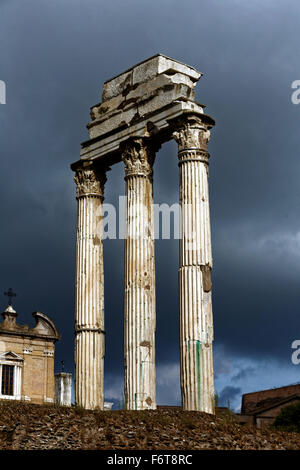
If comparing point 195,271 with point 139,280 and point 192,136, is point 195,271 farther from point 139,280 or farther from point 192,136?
point 192,136

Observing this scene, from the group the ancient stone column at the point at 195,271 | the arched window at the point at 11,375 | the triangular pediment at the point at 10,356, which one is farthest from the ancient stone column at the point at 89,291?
the triangular pediment at the point at 10,356

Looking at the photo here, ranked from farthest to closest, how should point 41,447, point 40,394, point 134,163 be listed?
point 40,394 < point 134,163 < point 41,447

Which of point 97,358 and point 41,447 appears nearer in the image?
point 41,447

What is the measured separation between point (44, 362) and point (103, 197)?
74.7 feet

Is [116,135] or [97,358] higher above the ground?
[116,135]

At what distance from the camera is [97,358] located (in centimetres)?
2328

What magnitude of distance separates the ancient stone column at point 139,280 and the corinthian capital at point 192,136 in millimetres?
1508

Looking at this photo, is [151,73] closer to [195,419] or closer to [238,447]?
[195,419]

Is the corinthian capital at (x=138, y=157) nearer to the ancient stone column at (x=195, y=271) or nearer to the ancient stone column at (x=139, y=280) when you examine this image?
the ancient stone column at (x=139, y=280)

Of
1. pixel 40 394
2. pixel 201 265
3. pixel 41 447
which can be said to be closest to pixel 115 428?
pixel 41 447

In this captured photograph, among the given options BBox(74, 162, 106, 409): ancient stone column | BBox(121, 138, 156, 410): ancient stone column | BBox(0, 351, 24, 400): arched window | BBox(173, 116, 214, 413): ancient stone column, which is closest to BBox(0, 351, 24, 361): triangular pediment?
BBox(0, 351, 24, 400): arched window

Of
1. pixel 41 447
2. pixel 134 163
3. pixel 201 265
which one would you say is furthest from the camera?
pixel 134 163

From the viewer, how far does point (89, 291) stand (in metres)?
A: 23.9

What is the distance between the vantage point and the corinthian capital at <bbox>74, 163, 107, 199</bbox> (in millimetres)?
24736
